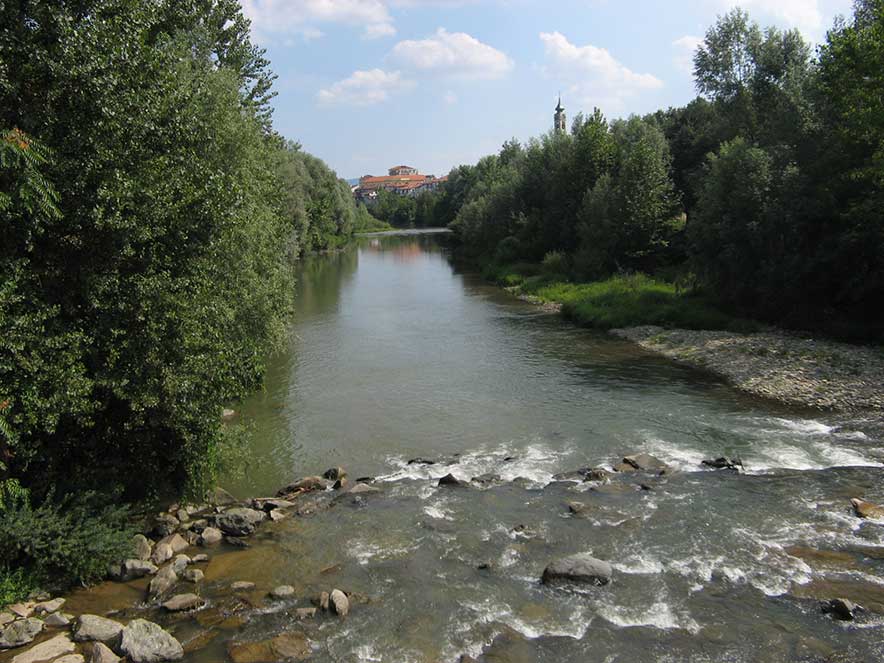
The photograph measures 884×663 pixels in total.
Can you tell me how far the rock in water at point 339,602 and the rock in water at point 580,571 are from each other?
129 inches

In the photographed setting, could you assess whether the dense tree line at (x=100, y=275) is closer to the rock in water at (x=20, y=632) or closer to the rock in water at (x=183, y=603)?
the rock in water at (x=20, y=632)

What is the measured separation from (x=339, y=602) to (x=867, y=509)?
412 inches

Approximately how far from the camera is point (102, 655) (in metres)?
8.68

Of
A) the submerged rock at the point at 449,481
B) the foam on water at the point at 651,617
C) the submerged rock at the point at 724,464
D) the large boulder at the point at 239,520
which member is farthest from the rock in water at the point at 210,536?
the submerged rock at the point at 724,464

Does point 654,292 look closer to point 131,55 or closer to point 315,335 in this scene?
point 315,335

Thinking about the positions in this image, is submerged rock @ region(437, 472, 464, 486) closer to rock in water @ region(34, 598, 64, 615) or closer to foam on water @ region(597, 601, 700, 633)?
foam on water @ region(597, 601, 700, 633)

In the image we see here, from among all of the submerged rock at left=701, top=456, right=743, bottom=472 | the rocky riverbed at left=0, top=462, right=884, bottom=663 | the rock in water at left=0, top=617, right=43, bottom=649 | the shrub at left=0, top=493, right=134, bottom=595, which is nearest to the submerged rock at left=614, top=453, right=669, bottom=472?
the rocky riverbed at left=0, top=462, right=884, bottom=663

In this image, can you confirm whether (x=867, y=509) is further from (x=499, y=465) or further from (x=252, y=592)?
(x=252, y=592)

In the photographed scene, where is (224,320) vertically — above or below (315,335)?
above

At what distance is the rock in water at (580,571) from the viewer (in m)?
10.8

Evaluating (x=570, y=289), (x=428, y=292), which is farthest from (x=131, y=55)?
(x=428, y=292)

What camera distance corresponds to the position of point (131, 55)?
11250 mm

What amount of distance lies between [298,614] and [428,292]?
41.6 metres

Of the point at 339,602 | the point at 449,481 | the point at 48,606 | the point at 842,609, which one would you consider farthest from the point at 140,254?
the point at 842,609
